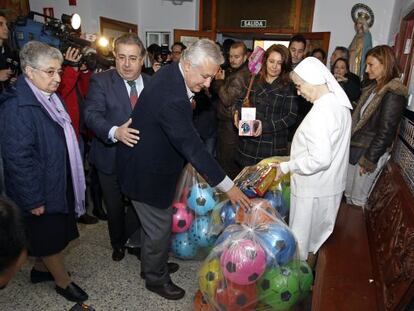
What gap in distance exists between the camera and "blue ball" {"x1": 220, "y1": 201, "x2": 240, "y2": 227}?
75.7 inches

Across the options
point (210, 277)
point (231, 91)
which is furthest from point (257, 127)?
point (210, 277)

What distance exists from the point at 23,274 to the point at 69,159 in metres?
0.89

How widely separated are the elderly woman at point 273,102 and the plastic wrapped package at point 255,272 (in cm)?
84

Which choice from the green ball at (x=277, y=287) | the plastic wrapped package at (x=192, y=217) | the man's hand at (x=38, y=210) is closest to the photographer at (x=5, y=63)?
the man's hand at (x=38, y=210)

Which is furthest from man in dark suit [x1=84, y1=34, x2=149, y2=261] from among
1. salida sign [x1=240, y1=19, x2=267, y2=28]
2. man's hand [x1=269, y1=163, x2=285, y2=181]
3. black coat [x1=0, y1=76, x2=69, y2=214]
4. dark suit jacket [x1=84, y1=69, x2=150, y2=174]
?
salida sign [x1=240, y1=19, x2=267, y2=28]

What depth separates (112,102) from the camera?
1969 millimetres

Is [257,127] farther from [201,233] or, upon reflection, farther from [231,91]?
[201,233]

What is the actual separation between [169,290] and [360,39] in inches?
184

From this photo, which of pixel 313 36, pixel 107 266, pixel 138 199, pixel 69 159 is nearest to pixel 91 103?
pixel 69 159

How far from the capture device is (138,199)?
5.61ft

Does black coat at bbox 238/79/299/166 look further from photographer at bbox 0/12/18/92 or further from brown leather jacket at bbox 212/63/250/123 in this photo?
photographer at bbox 0/12/18/92

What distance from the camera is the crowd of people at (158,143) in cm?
153

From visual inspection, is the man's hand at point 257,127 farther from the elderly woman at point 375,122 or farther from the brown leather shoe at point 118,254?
the brown leather shoe at point 118,254

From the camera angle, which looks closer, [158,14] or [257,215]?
[257,215]
